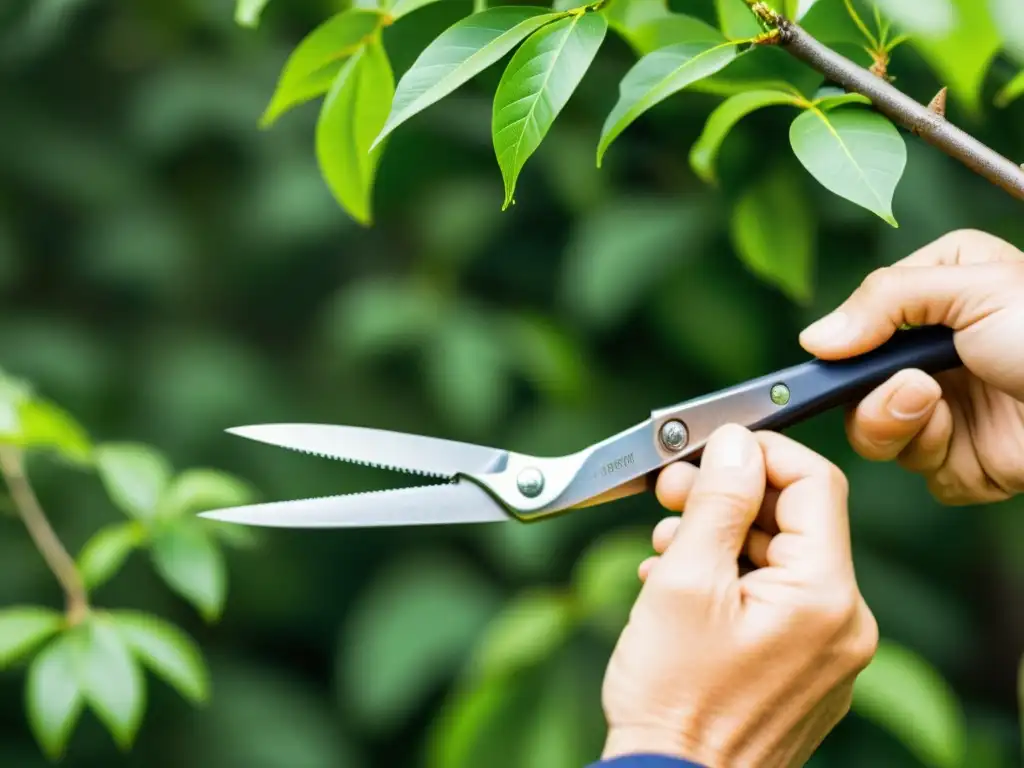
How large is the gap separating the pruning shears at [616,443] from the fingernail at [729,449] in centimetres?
1

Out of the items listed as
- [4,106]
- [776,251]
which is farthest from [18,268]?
[776,251]

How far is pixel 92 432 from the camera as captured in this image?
4.61 ft

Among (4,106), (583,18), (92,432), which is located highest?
(583,18)

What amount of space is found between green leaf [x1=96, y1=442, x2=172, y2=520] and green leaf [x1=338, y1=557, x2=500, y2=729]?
452 mm

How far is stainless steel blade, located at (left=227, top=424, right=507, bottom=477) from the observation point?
1.86 feet

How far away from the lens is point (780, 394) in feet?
1.85

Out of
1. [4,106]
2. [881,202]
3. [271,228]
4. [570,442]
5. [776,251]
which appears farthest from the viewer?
[4,106]

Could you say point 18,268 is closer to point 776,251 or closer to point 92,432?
point 92,432

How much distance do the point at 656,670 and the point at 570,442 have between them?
0.66 metres

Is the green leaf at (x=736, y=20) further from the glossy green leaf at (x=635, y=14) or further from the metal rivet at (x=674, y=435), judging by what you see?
the metal rivet at (x=674, y=435)

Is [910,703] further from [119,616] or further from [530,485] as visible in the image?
[119,616]

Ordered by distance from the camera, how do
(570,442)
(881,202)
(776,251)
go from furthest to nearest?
(570,442) < (776,251) < (881,202)

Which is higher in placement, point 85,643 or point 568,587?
point 85,643

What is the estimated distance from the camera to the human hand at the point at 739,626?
51 cm
